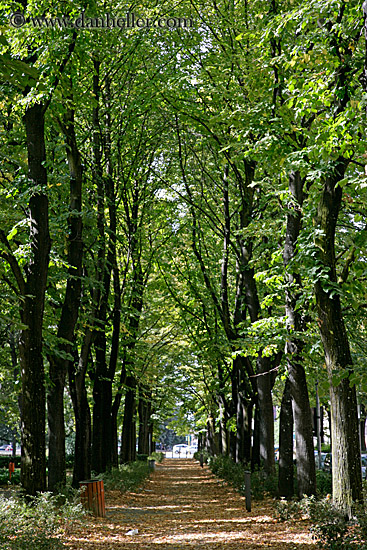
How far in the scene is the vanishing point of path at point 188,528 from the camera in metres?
9.57

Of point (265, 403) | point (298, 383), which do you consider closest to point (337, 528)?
point (298, 383)

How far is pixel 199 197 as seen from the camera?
21.4 m

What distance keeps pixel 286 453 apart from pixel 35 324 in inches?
274

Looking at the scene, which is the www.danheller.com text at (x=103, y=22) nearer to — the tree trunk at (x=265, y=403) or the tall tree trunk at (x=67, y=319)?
the tall tree trunk at (x=67, y=319)

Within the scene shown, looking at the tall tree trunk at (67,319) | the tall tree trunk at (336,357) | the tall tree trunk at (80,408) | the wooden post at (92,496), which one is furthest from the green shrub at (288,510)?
the tall tree trunk at (80,408)

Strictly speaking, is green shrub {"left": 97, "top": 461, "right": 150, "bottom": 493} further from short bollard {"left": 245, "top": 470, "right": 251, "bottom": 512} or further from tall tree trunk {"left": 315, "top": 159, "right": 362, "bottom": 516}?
tall tree trunk {"left": 315, "top": 159, "right": 362, "bottom": 516}

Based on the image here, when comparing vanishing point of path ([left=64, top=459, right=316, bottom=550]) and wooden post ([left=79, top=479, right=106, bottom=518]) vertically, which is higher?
wooden post ([left=79, top=479, right=106, bottom=518])

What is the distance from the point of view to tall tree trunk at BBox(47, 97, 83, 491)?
1241 centimetres

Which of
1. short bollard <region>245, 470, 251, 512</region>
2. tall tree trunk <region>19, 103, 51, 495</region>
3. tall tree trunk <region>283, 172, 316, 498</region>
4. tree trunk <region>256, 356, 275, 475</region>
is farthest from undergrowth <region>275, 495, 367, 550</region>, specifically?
tree trunk <region>256, 356, 275, 475</region>

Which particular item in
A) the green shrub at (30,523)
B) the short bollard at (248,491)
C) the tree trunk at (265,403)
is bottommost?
the short bollard at (248,491)

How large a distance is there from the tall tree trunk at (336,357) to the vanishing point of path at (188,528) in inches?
42.5

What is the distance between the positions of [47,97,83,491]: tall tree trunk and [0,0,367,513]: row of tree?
36 mm

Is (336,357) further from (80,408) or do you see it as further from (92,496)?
(80,408)

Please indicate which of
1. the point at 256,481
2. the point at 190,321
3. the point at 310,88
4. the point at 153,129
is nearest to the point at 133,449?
the point at 190,321
